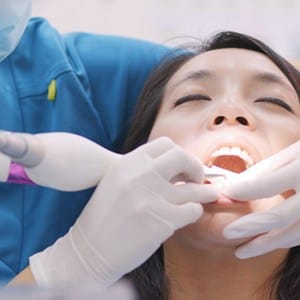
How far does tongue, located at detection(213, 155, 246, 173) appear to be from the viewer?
1002 mm

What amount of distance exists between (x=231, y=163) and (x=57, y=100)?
473 millimetres

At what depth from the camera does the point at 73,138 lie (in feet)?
2.85

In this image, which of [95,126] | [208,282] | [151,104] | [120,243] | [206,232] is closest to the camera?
[120,243]

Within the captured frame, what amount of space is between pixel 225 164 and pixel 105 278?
299 mm

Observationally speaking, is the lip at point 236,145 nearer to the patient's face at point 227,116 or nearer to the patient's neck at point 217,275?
the patient's face at point 227,116

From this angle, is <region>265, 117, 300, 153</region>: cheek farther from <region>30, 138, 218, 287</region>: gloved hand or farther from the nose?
<region>30, 138, 218, 287</region>: gloved hand

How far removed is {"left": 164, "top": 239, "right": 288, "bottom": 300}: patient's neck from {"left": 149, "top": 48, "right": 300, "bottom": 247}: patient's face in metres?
0.06

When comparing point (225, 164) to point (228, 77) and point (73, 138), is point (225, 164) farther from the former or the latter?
point (73, 138)

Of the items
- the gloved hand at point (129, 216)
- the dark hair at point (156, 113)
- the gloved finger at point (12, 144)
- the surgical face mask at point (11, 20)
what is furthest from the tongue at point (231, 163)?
the surgical face mask at point (11, 20)

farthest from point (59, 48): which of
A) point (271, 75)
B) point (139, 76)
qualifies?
point (271, 75)

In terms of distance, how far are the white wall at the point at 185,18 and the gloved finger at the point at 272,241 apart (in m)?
0.94

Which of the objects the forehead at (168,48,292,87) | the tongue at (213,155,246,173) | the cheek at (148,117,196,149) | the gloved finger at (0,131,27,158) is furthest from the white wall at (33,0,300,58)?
the gloved finger at (0,131,27,158)

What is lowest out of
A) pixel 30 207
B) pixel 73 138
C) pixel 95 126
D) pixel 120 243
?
pixel 30 207

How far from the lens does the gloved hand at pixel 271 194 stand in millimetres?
891
